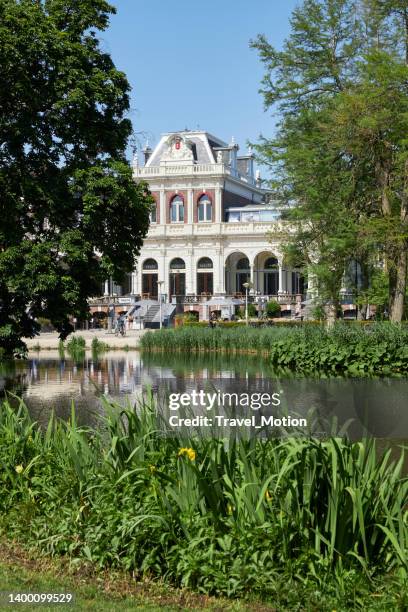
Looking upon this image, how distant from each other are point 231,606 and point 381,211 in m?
19.1

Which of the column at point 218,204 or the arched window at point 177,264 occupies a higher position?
the column at point 218,204

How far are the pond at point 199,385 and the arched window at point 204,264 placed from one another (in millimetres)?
34794

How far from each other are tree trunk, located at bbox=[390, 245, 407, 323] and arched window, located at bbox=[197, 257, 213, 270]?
4149 cm

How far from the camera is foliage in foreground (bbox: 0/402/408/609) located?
432cm

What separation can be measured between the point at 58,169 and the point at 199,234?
4760cm

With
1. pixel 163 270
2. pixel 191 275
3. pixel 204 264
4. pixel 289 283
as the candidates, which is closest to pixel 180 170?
pixel 204 264

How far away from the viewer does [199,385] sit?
54.9 ft

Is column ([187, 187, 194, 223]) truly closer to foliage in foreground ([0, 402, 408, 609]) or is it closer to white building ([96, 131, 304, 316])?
white building ([96, 131, 304, 316])

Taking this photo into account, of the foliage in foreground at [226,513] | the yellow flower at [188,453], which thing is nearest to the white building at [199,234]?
the foliage in foreground at [226,513]

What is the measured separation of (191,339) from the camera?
1153 inches

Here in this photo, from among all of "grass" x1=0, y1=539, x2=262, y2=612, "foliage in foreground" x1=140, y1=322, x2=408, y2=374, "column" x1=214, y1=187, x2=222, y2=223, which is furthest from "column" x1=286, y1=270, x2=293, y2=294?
"grass" x1=0, y1=539, x2=262, y2=612

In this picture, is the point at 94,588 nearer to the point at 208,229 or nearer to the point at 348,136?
the point at 348,136

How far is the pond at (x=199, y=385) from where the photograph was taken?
37.6 ft

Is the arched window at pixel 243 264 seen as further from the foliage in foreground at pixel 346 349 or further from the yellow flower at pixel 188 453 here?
the yellow flower at pixel 188 453
